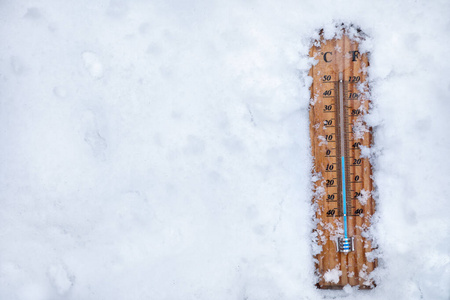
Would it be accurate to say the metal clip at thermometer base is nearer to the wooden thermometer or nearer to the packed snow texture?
the wooden thermometer

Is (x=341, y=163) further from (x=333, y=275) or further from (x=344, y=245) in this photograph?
(x=333, y=275)

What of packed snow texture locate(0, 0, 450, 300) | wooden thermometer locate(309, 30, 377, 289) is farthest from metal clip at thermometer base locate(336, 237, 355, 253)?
packed snow texture locate(0, 0, 450, 300)

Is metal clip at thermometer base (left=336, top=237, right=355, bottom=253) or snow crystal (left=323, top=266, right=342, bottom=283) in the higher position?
metal clip at thermometer base (left=336, top=237, right=355, bottom=253)

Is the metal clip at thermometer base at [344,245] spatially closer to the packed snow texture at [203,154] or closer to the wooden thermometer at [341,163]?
the wooden thermometer at [341,163]

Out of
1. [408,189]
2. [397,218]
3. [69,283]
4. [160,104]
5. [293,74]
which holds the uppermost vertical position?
[293,74]

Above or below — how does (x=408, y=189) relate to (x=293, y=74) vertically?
below

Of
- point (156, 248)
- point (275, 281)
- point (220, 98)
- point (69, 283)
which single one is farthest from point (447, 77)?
point (69, 283)

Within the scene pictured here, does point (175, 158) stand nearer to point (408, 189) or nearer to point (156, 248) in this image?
point (156, 248)

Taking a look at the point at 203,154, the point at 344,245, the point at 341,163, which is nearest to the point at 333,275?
the point at 344,245
